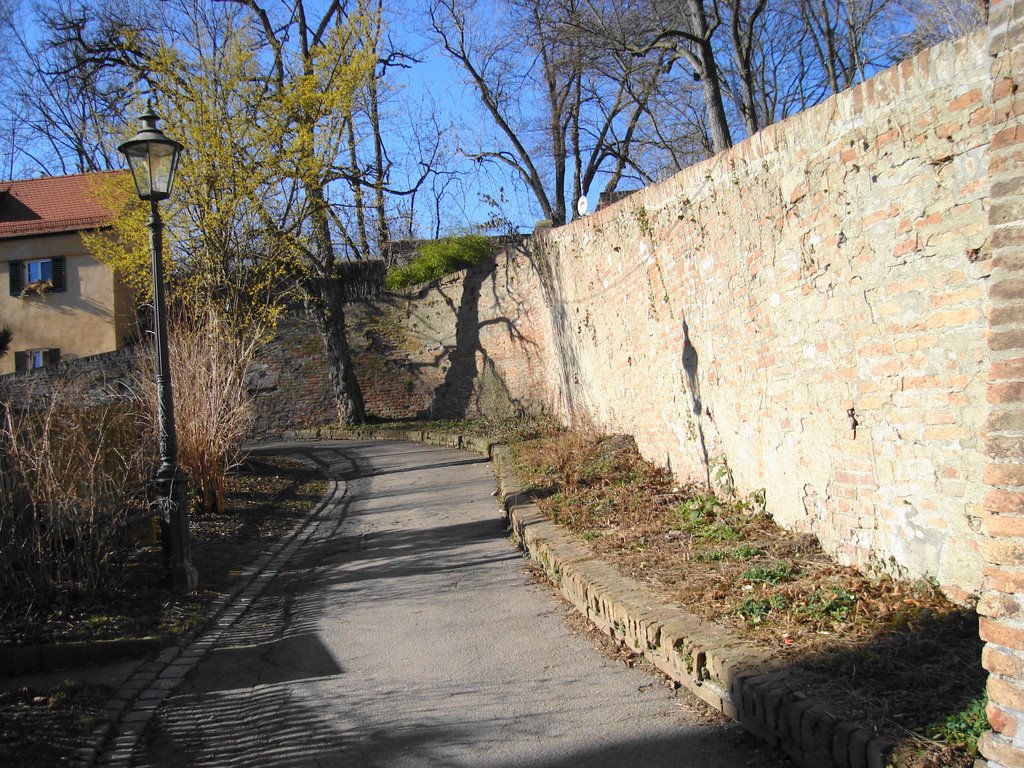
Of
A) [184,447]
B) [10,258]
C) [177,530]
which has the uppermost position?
[10,258]

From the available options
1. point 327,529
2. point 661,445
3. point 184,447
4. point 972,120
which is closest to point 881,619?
point 972,120

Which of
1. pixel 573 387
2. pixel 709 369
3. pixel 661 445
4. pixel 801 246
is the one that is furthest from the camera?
pixel 573 387

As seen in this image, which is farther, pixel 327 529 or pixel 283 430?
pixel 283 430

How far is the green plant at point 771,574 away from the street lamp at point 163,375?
14.2 ft

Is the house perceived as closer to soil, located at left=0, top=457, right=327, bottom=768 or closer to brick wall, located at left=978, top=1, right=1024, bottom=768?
soil, located at left=0, top=457, right=327, bottom=768

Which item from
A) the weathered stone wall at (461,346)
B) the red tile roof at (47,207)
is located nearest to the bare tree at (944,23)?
the weathered stone wall at (461,346)

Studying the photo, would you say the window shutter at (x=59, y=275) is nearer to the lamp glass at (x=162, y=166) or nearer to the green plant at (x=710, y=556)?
the lamp glass at (x=162, y=166)

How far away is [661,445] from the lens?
30.0 ft

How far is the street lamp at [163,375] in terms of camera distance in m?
6.91

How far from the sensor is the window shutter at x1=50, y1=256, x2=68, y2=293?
2834cm

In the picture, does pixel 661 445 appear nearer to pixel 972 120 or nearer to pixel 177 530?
pixel 177 530

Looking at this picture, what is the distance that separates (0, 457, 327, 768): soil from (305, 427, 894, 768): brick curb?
274cm

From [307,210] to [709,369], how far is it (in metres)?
10.2

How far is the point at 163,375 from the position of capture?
721cm
